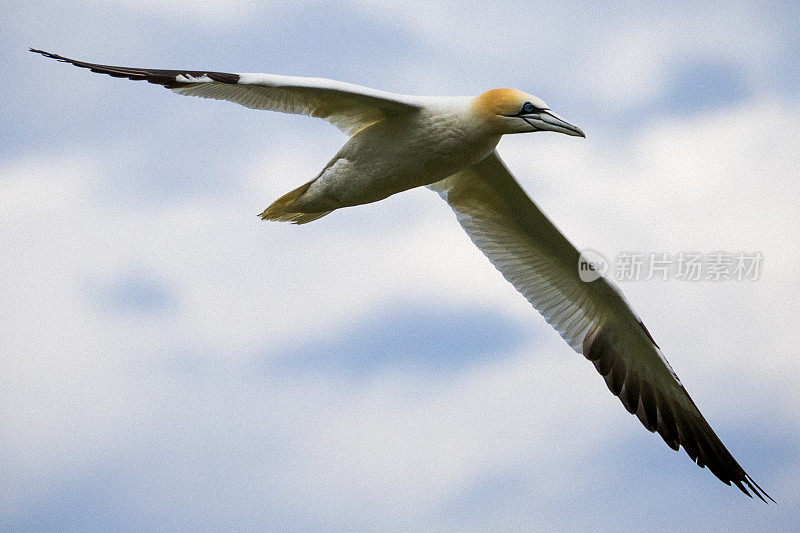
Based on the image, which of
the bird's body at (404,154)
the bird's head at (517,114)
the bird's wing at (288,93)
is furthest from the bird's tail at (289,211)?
the bird's head at (517,114)

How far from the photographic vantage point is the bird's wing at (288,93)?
30.9 feet

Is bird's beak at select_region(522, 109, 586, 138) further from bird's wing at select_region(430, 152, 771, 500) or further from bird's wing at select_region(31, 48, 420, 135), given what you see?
bird's wing at select_region(430, 152, 771, 500)

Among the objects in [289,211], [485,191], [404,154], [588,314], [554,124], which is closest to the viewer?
[554,124]

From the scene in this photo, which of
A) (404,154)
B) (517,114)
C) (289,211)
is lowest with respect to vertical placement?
(289,211)

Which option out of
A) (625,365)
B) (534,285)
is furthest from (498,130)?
(625,365)

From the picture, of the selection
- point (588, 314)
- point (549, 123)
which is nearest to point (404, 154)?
point (549, 123)

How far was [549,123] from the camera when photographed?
1003cm

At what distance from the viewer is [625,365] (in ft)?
40.3

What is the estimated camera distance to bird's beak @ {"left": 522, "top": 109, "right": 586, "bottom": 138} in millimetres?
9984

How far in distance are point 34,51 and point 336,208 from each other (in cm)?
332

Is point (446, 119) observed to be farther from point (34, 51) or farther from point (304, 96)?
point (34, 51)

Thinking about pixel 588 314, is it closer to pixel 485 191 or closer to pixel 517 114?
pixel 485 191

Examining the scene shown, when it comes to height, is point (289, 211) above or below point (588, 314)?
above

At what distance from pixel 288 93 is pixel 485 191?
2726 millimetres
